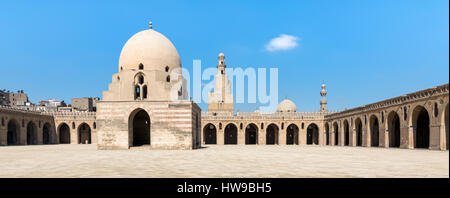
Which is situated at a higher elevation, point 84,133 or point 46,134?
point 84,133

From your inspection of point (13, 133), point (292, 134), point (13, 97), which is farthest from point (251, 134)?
point (13, 97)

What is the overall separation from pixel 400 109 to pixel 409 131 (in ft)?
8.08

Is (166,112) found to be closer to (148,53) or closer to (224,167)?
(148,53)

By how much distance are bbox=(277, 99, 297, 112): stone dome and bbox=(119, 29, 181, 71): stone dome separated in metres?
36.7

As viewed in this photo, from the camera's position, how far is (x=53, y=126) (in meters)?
51.3

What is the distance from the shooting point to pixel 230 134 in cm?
5619

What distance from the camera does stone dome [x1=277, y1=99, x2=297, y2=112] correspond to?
202ft

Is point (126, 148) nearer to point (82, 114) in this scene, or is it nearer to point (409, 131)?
point (409, 131)

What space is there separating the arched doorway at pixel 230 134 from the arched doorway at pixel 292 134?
9050 mm

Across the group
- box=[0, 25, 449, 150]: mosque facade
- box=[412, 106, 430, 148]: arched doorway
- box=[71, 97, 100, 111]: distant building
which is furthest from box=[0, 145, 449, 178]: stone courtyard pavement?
box=[71, 97, 100, 111]: distant building

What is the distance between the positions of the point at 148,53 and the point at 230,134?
31.3 meters

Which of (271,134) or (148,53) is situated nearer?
(148,53)
